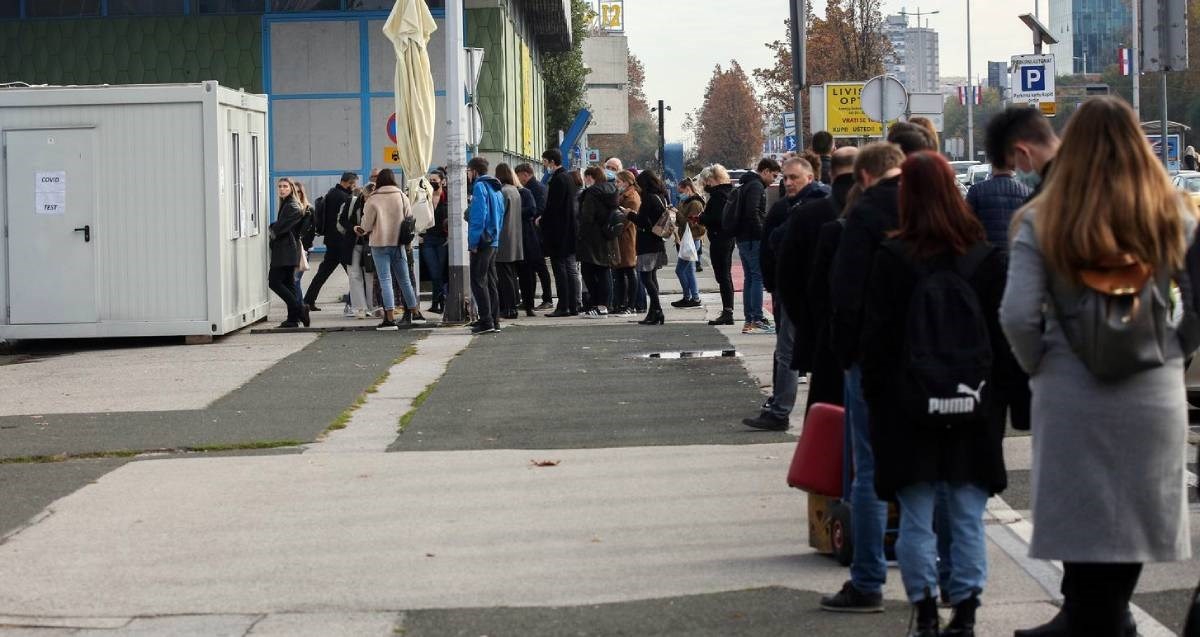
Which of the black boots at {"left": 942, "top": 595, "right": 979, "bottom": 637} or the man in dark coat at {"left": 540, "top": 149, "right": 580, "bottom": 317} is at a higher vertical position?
the man in dark coat at {"left": 540, "top": 149, "right": 580, "bottom": 317}

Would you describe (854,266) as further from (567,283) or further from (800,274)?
(567,283)

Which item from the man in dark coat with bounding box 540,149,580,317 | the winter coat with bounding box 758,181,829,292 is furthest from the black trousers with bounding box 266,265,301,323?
the winter coat with bounding box 758,181,829,292

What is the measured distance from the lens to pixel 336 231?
19.5 metres

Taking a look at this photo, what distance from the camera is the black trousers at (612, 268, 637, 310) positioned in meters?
20.1

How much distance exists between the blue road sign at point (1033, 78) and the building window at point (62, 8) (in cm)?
1885

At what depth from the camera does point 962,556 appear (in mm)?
5430

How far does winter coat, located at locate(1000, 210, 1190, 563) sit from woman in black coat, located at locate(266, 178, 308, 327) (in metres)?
14.3

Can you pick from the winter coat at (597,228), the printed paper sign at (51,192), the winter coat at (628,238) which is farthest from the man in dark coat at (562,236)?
the printed paper sign at (51,192)

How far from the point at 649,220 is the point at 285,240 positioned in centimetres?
389

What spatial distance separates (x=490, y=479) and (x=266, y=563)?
6.64 ft

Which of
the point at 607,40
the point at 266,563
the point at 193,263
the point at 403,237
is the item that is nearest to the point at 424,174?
the point at 403,237

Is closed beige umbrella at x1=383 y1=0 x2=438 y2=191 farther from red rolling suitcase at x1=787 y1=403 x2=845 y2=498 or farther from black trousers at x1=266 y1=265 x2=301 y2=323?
red rolling suitcase at x1=787 y1=403 x2=845 y2=498

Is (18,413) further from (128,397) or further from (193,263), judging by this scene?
(193,263)

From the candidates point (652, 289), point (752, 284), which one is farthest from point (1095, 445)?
point (652, 289)
